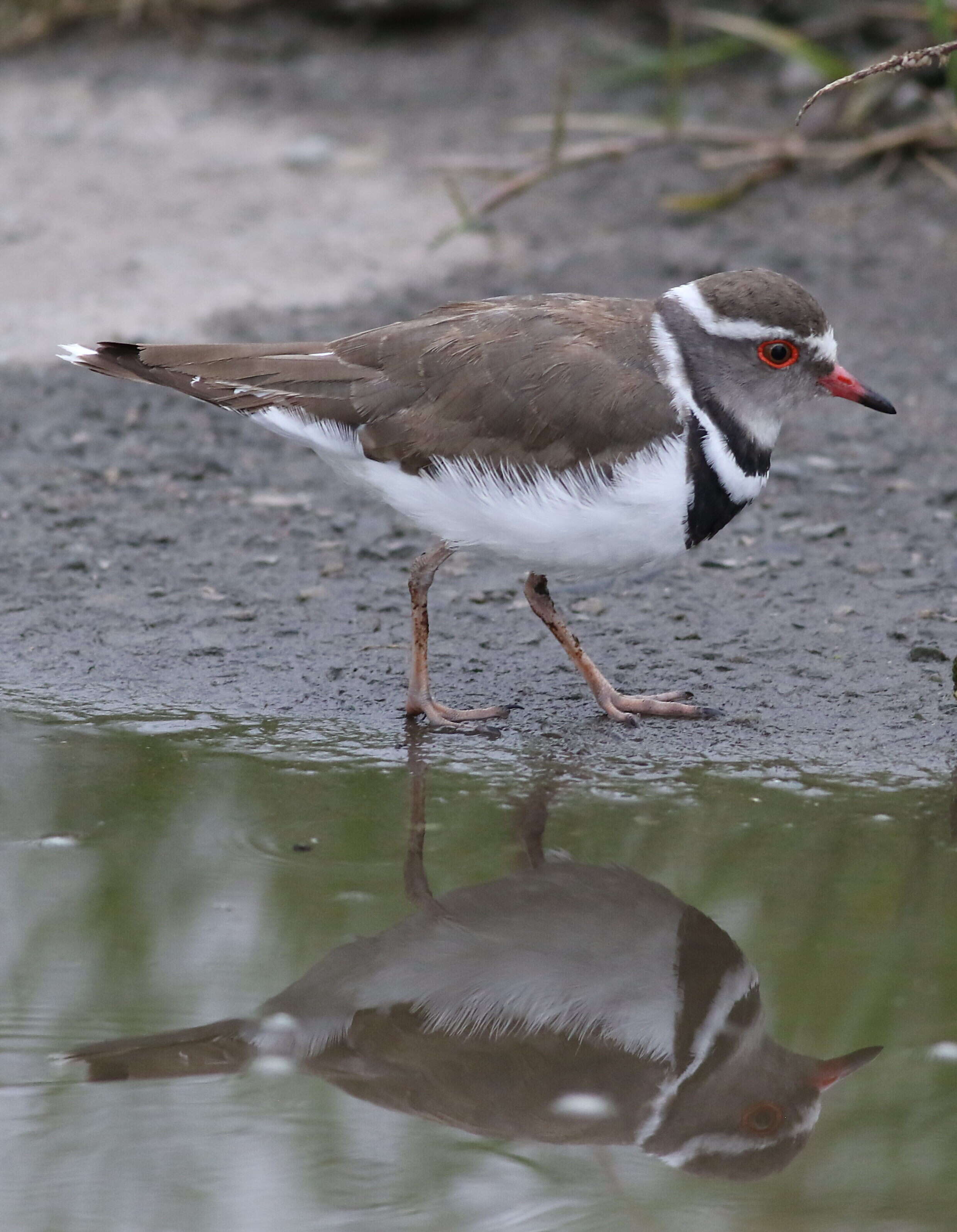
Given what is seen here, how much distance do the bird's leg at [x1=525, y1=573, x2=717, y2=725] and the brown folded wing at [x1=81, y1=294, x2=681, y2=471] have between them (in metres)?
0.63

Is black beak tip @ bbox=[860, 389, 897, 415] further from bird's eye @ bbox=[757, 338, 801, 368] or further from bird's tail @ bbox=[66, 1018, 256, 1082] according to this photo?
bird's tail @ bbox=[66, 1018, 256, 1082]

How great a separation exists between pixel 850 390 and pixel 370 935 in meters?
2.36

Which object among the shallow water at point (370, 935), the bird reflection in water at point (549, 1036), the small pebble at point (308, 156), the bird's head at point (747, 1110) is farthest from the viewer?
the small pebble at point (308, 156)

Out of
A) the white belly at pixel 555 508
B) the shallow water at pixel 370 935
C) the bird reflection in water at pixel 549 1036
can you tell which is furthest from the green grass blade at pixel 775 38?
Answer: the bird reflection in water at pixel 549 1036

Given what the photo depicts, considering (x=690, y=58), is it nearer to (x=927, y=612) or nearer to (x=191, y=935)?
(x=927, y=612)

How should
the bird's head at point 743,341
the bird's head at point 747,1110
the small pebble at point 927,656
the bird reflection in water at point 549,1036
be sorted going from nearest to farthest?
the bird's head at point 747,1110, the bird reflection in water at point 549,1036, the bird's head at point 743,341, the small pebble at point 927,656

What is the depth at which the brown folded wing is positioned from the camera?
4.72m

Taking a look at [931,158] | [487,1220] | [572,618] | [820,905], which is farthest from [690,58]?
[487,1220]

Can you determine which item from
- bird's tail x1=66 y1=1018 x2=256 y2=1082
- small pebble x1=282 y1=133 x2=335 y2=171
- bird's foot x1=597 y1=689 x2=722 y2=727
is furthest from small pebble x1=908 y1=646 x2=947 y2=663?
small pebble x1=282 y1=133 x2=335 y2=171

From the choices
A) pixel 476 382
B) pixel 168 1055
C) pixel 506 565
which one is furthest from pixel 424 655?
pixel 168 1055

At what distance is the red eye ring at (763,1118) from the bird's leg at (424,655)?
1.89 metres

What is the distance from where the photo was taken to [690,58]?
9609 millimetres

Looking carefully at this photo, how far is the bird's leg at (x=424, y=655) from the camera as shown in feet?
16.7

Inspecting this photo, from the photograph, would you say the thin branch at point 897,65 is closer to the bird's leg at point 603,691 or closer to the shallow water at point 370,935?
the bird's leg at point 603,691
